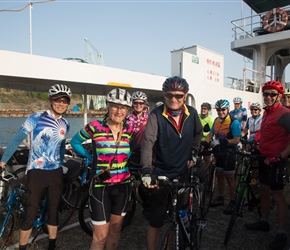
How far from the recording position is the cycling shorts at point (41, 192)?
274 cm

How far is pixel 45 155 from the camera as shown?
284 centimetres

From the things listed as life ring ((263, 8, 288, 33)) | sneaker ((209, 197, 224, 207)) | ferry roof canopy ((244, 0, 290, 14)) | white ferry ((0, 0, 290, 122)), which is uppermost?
ferry roof canopy ((244, 0, 290, 14))

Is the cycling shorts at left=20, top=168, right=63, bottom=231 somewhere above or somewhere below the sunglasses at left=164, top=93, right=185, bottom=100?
below

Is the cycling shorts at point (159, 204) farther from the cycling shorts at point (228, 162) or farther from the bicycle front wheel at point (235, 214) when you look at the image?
the cycling shorts at point (228, 162)

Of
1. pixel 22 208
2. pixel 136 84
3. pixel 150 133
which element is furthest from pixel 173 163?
pixel 136 84

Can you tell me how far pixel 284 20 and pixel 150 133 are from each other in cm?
1471

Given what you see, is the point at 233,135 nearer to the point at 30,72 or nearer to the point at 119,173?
the point at 119,173

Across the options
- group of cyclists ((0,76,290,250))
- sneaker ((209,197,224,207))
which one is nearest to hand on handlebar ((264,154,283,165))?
group of cyclists ((0,76,290,250))

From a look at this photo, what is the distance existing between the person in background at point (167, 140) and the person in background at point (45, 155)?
1.18 meters

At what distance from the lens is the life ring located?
13625 mm

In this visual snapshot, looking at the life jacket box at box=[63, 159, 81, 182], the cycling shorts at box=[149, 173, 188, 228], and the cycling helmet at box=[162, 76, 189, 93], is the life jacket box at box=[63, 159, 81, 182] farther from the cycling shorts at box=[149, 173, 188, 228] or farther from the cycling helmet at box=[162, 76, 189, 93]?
the cycling helmet at box=[162, 76, 189, 93]

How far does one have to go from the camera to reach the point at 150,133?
2393 millimetres

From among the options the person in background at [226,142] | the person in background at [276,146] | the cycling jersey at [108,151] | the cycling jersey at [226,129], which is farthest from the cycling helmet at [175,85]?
the cycling jersey at [226,129]

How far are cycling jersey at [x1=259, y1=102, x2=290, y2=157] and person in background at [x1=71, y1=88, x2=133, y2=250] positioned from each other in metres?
2.00
